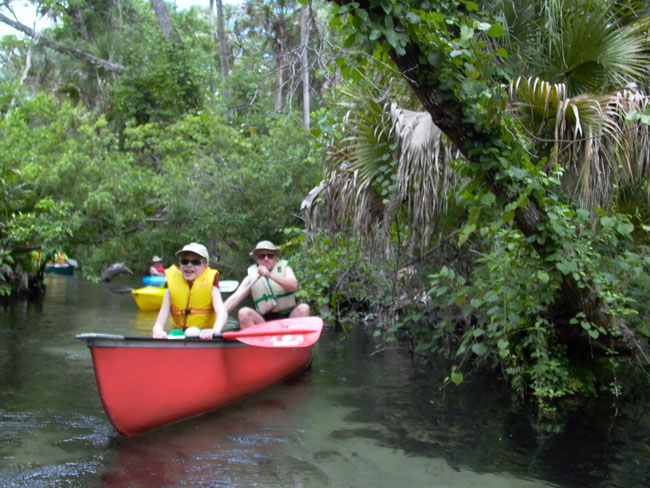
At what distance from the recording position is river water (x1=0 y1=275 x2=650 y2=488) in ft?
15.3

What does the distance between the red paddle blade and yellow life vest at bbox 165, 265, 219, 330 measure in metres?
0.47

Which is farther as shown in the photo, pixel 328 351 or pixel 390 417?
pixel 328 351

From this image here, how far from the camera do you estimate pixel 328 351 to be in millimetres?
10023

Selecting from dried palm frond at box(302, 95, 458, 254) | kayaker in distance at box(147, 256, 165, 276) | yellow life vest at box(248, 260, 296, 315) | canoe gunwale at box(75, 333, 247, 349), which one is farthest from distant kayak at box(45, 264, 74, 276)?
canoe gunwale at box(75, 333, 247, 349)

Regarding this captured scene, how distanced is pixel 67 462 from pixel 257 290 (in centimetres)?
350

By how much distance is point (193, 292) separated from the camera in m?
6.54

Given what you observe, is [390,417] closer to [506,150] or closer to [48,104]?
[506,150]

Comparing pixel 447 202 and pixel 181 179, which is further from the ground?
pixel 181 179

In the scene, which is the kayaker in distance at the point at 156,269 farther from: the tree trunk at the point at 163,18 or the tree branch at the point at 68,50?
the tree trunk at the point at 163,18

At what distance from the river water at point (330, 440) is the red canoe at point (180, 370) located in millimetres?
197

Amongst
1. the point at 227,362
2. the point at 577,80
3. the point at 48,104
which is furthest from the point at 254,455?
the point at 48,104

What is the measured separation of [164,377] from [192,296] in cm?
133

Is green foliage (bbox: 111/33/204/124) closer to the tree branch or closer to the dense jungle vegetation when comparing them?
the tree branch

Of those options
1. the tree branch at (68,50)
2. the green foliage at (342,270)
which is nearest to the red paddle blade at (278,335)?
the green foliage at (342,270)
